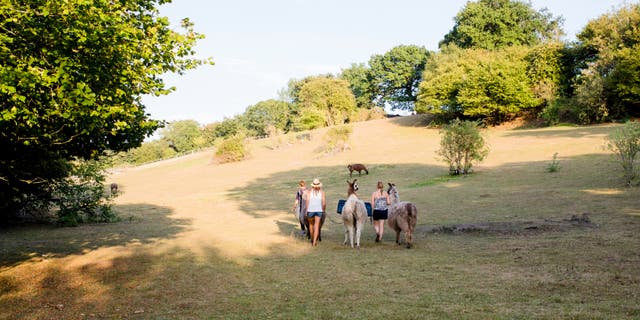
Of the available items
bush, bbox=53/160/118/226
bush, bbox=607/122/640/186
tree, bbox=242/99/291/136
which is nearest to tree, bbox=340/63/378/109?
Answer: tree, bbox=242/99/291/136

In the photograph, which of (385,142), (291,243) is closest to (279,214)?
(291,243)

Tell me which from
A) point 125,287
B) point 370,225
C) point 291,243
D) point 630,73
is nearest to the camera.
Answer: point 125,287

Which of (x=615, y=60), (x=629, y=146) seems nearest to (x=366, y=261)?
(x=629, y=146)

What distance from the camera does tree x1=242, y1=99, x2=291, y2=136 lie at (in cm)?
11638

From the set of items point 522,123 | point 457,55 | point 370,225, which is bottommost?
point 370,225

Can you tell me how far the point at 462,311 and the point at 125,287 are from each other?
668 cm

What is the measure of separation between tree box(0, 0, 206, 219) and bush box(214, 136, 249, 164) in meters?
44.5

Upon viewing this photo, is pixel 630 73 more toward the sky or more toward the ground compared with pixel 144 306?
more toward the sky

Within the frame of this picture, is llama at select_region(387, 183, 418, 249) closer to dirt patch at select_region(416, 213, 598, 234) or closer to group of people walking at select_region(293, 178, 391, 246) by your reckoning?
group of people walking at select_region(293, 178, 391, 246)

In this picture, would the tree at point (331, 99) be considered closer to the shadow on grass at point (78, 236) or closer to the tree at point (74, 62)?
the shadow on grass at point (78, 236)

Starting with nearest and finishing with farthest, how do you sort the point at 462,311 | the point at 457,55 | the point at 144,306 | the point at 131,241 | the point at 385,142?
the point at 462,311 < the point at 144,306 < the point at 131,241 < the point at 385,142 < the point at 457,55

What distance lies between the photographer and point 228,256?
12.0 m

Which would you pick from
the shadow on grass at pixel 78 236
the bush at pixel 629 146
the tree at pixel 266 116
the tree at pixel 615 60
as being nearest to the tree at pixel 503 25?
the tree at pixel 615 60

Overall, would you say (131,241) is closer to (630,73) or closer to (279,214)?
(279,214)
